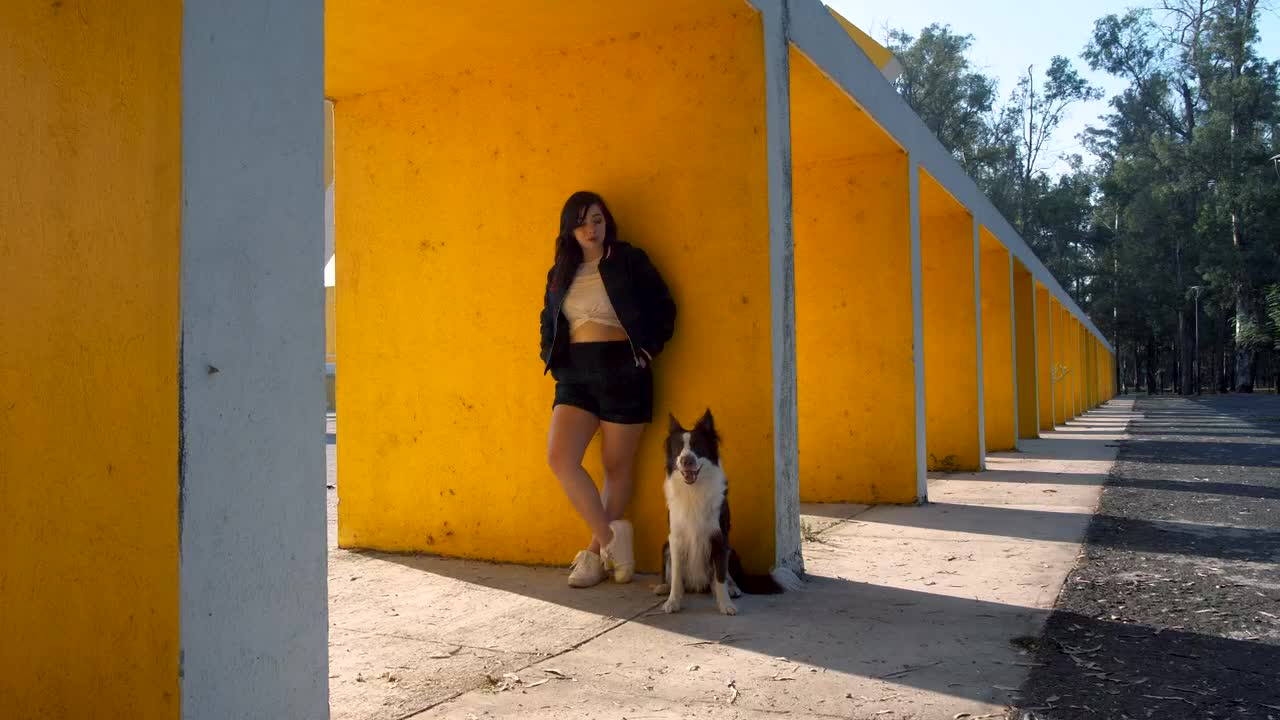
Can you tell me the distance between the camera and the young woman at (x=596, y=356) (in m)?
4.61

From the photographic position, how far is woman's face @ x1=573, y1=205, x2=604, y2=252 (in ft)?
15.3

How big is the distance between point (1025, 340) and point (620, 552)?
12.0m

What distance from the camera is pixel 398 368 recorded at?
556 centimetres

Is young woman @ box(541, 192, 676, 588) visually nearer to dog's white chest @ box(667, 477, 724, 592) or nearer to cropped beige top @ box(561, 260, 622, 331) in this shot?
cropped beige top @ box(561, 260, 622, 331)

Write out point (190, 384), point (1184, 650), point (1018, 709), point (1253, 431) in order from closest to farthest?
point (190, 384)
point (1018, 709)
point (1184, 650)
point (1253, 431)

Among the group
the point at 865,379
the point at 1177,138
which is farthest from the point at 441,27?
the point at 1177,138

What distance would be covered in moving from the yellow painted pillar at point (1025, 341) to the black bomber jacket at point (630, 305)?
37.1ft

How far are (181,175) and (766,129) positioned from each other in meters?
3.17

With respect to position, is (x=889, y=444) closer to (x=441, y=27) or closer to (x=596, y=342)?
(x=596, y=342)

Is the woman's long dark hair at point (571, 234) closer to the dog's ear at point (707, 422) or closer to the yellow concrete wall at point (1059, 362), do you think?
the dog's ear at point (707, 422)

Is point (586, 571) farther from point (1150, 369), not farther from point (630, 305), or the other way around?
point (1150, 369)

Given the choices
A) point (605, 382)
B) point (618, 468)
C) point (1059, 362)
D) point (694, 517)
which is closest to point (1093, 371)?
point (1059, 362)

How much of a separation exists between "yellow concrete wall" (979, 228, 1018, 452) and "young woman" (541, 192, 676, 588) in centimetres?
921

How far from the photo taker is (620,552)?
467cm
